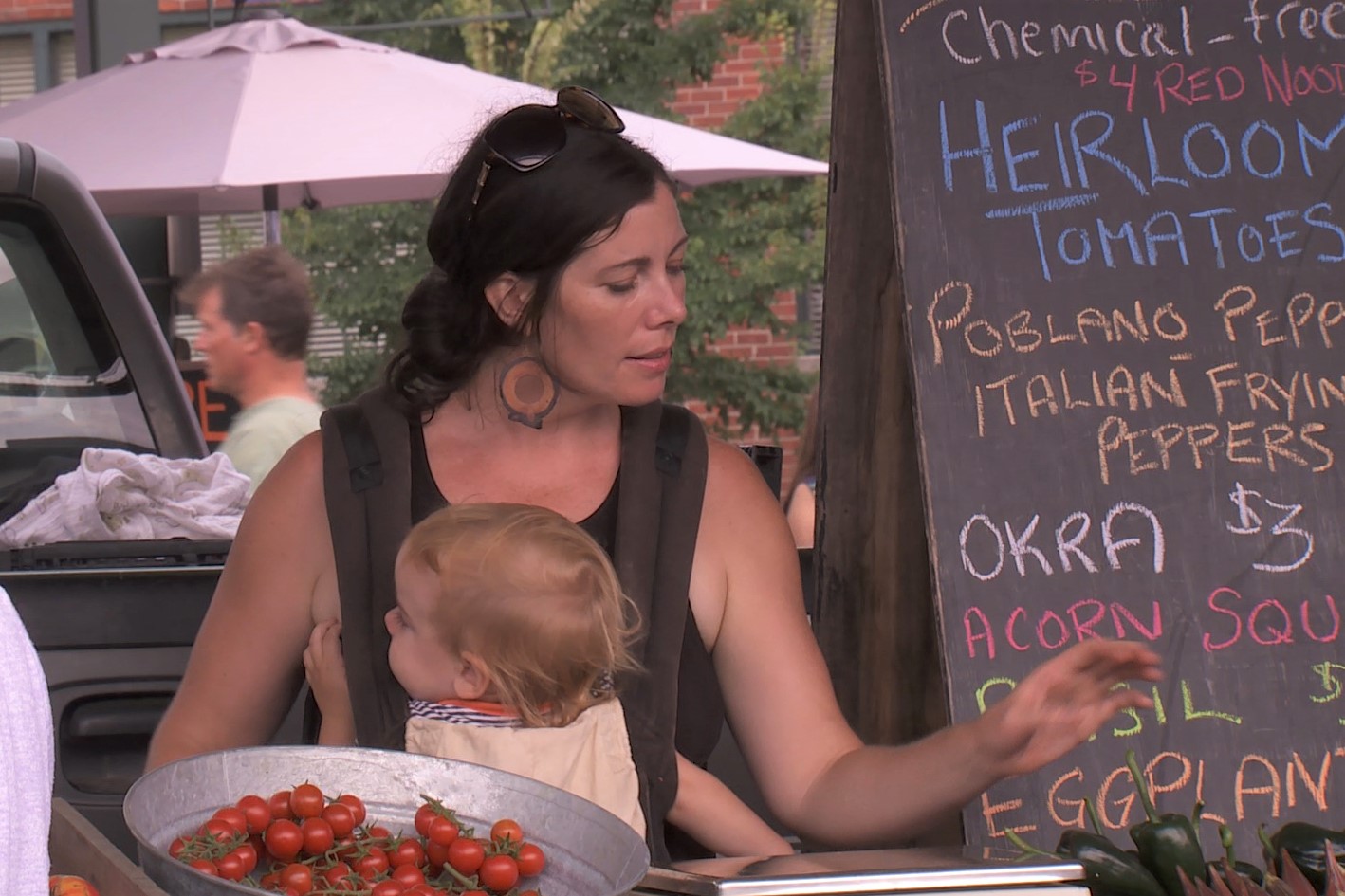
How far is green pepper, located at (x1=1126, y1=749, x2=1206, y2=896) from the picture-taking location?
2.44m

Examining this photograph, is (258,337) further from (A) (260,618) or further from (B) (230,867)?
(B) (230,867)

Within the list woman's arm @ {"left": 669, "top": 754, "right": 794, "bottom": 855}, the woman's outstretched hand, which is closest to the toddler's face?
woman's arm @ {"left": 669, "top": 754, "right": 794, "bottom": 855}

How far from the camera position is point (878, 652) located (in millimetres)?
3170

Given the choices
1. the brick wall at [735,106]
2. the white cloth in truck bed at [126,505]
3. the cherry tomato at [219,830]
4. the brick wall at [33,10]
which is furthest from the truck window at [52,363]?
the brick wall at [33,10]

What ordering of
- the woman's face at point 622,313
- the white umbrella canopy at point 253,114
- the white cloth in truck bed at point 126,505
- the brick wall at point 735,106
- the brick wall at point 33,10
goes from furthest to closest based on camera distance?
the brick wall at point 33,10 → the brick wall at point 735,106 → the white umbrella canopy at point 253,114 → the white cloth in truck bed at point 126,505 → the woman's face at point 622,313

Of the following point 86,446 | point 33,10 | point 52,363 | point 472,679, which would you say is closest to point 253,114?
point 52,363

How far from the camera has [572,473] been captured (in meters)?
2.64

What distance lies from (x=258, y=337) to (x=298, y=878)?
422 cm

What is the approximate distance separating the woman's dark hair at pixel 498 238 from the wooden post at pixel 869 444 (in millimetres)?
588

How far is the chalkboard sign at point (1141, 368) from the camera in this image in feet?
8.86

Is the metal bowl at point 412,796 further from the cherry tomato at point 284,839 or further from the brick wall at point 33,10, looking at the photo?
the brick wall at point 33,10

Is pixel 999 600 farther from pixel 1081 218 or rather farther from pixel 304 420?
pixel 304 420

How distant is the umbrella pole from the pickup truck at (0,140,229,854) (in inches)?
144

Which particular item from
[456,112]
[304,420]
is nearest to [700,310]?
[456,112]
